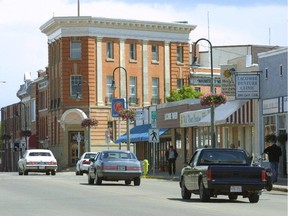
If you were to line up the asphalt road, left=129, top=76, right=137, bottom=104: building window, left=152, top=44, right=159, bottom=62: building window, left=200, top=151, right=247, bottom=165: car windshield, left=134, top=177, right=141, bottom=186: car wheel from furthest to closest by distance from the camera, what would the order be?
left=152, top=44, right=159, bottom=62: building window < left=129, top=76, right=137, bottom=104: building window < left=134, top=177, right=141, bottom=186: car wheel < left=200, top=151, right=247, bottom=165: car windshield < the asphalt road

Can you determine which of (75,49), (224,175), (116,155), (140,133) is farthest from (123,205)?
(75,49)

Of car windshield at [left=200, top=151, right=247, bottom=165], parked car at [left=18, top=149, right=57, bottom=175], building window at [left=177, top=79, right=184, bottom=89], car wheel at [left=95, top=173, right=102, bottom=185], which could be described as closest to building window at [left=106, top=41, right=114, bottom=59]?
building window at [left=177, top=79, right=184, bottom=89]

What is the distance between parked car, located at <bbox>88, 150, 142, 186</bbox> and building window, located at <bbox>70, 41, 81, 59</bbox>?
169 feet

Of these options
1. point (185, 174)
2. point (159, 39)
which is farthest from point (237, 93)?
point (159, 39)

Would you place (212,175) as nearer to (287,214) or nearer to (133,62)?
(287,214)

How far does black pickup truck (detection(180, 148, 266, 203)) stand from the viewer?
27062 mm

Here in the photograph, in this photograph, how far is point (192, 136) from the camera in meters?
64.0

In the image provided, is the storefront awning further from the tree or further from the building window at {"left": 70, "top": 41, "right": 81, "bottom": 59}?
the building window at {"left": 70, "top": 41, "right": 81, "bottom": 59}

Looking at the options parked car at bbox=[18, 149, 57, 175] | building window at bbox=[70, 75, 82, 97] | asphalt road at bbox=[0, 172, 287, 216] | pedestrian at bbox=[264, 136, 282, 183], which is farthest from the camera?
building window at bbox=[70, 75, 82, 97]

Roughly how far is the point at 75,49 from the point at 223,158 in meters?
65.5

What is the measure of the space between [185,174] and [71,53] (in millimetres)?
64455

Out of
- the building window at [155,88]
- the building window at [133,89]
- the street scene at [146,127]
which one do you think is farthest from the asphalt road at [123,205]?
the building window at [155,88]

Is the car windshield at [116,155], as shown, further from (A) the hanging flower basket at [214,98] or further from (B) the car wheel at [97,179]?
(A) the hanging flower basket at [214,98]

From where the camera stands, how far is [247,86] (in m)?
50.5
